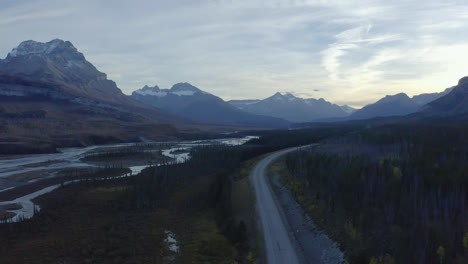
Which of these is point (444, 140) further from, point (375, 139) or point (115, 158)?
point (115, 158)

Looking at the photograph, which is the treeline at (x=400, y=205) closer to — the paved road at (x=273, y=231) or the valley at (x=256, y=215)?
the valley at (x=256, y=215)

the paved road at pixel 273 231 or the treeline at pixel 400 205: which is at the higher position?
the treeline at pixel 400 205

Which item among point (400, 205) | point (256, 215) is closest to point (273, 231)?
point (256, 215)

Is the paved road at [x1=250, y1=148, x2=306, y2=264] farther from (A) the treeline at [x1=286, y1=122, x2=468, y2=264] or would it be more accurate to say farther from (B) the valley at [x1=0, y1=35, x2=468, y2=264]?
(A) the treeline at [x1=286, y1=122, x2=468, y2=264]

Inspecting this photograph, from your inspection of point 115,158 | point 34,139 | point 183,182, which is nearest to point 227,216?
point 183,182

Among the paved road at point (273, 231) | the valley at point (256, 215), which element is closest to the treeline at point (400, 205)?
the valley at point (256, 215)
